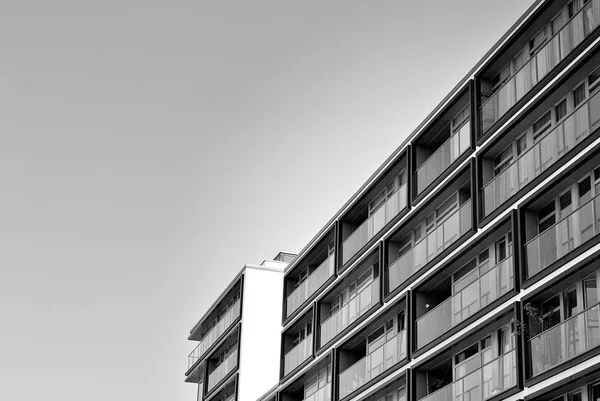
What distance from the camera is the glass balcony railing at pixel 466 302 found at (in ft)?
105

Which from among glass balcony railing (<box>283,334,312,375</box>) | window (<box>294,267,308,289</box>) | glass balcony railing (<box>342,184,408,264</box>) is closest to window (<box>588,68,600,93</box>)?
glass balcony railing (<box>342,184,408,264</box>)

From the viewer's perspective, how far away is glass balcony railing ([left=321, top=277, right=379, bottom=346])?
42594 mm

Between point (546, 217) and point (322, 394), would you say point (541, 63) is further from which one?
point (322, 394)

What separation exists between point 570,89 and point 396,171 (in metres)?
12.8

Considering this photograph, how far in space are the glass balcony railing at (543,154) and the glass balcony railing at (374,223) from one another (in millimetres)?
7416

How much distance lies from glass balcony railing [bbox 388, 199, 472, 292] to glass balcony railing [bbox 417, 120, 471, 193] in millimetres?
2016

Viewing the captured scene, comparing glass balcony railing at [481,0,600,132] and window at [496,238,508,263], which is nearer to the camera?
glass balcony railing at [481,0,600,132]

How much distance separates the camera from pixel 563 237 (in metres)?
28.9

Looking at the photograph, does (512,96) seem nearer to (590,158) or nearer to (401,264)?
(590,158)

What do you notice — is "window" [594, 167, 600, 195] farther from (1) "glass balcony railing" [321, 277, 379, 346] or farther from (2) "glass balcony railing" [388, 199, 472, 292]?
(1) "glass balcony railing" [321, 277, 379, 346]

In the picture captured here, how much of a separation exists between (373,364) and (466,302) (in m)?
7.82

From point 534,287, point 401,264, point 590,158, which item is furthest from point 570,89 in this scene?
point 401,264

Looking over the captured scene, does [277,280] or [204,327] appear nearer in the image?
[277,280]

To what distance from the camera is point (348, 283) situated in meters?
46.2
